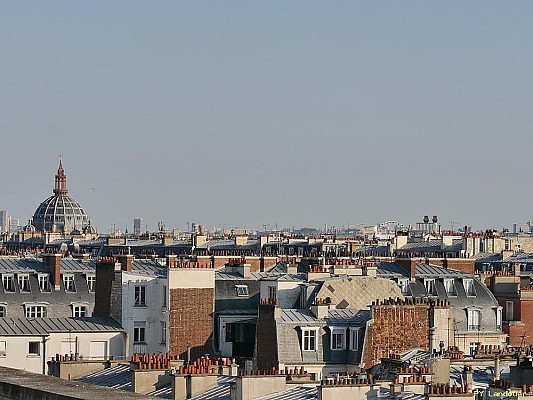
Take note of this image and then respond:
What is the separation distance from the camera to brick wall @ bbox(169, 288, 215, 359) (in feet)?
154

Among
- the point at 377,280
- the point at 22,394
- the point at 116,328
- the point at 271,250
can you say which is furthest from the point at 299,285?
the point at 271,250

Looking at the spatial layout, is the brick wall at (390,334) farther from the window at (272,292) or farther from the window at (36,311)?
the window at (36,311)

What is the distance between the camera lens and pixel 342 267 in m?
57.1

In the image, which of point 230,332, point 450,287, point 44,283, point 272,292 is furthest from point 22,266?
point 450,287

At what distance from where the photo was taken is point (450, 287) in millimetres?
57000

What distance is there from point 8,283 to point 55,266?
2140mm

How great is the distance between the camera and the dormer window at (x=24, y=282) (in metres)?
54.8

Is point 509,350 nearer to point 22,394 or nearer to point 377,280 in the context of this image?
point 377,280

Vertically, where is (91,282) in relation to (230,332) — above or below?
above

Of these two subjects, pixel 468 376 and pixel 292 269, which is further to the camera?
pixel 292 269

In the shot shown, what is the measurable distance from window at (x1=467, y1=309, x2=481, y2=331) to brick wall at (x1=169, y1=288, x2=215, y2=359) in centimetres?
1114

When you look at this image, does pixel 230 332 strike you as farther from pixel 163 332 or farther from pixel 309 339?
pixel 309 339

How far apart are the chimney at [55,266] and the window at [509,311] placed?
15.8m

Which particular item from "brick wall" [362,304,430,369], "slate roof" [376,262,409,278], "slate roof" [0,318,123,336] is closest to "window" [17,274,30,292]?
"slate roof" [0,318,123,336]
